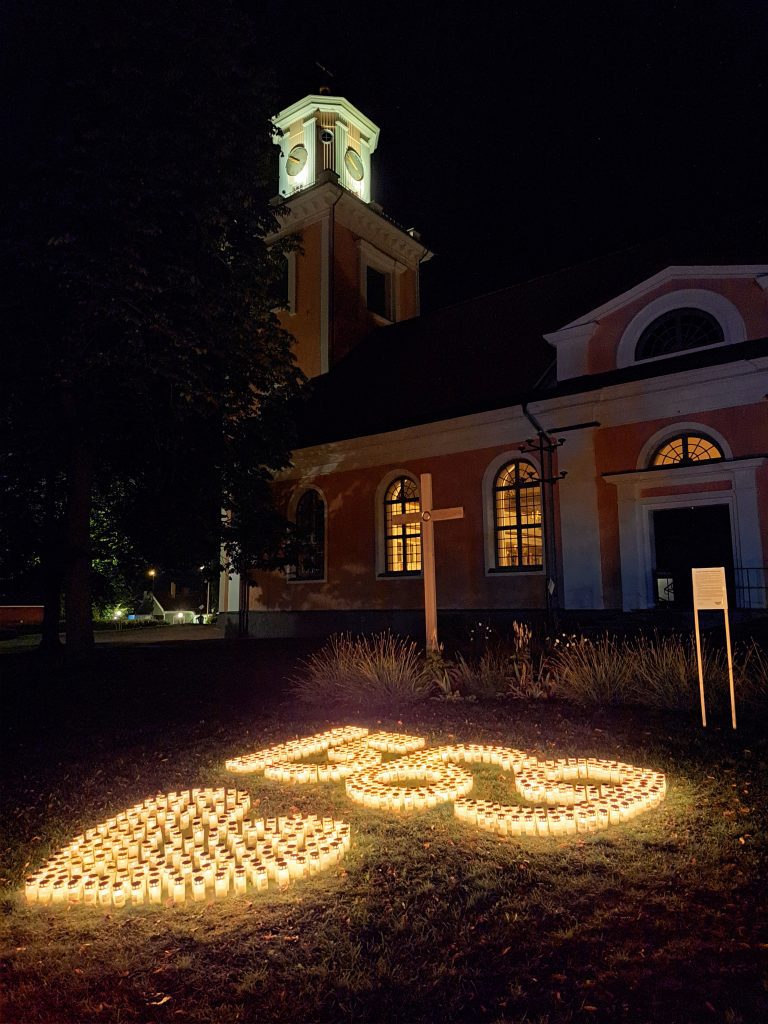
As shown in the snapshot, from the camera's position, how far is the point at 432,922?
3.58 meters

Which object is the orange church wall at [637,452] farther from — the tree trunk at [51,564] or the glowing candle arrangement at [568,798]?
the tree trunk at [51,564]

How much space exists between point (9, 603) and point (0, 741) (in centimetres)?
3687

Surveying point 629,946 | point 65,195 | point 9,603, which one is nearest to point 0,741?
point 629,946

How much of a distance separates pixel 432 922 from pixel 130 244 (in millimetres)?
12030

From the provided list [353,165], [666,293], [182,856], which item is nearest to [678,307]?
[666,293]

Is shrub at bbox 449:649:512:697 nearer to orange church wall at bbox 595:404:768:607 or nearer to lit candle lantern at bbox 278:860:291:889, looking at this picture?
lit candle lantern at bbox 278:860:291:889

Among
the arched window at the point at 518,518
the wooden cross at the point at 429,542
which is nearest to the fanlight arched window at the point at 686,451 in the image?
the arched window at the point at 518,518

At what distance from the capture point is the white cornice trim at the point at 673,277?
15242mm

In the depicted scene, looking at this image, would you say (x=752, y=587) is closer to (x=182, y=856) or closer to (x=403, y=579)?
(x=403, y=579)

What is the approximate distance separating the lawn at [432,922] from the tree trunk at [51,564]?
37.1 ft

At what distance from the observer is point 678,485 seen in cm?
1600

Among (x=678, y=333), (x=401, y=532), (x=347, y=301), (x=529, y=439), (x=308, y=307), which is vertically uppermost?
(x=347, y=301)

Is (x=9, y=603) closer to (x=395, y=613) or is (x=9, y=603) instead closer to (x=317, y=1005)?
(x=395, y=613)

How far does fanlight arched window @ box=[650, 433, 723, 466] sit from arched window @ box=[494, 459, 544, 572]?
3054mm
